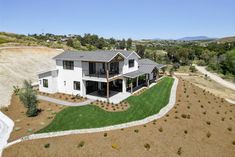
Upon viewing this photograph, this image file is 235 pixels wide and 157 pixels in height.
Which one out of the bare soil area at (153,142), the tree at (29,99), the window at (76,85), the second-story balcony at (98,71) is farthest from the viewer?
the window at (76,85)

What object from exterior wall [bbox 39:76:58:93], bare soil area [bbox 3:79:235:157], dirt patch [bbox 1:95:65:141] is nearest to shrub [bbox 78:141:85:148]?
bare soil area [bbox 3:79:235:157]

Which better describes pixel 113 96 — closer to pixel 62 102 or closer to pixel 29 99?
pixel 62 102

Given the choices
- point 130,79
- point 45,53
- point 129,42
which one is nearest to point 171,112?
point 130,79

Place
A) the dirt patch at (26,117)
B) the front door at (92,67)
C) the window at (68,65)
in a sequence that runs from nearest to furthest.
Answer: the dirt patch at (26,117) → the front door at (92,67) → the window at (68,65)

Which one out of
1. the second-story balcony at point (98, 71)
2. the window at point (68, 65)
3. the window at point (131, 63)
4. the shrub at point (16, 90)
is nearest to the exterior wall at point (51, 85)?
the window at point (68, 65)

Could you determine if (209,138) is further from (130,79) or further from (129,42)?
(129,42)

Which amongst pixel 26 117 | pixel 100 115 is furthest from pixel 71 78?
pixel 100 115

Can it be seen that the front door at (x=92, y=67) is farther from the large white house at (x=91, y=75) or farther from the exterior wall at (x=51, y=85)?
the exterior wall at (x=51, y=85)
